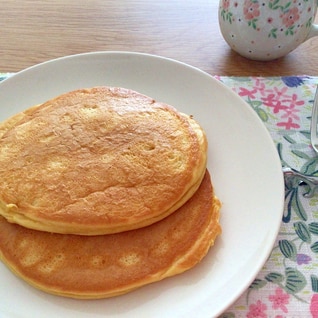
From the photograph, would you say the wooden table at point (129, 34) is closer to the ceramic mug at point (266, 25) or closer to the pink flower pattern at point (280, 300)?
the ceramic mug at point (266, 25)

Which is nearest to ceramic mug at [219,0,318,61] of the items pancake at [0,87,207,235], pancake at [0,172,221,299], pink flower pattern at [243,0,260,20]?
pink flower pattern at [243,0,260,20]

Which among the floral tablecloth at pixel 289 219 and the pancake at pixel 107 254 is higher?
the pancake at pixel 107 254

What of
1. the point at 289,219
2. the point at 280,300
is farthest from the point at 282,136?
the point at 280,300

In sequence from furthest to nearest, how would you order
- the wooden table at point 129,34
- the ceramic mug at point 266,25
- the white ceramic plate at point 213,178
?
the wooden table at point 129,34
the ceramic mug at point 266,25
the white ceramic plate at point 213,178

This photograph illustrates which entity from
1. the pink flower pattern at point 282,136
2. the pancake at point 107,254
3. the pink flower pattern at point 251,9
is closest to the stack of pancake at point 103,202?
the pancake at point 107,254

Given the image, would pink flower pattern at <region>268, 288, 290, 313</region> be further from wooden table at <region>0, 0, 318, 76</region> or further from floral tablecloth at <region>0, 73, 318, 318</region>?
wooden table at <region>0, 0, 318, 76</region>

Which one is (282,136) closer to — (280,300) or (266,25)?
(266,25)

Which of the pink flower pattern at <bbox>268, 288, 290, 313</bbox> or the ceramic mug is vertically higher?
the ceramic mug
